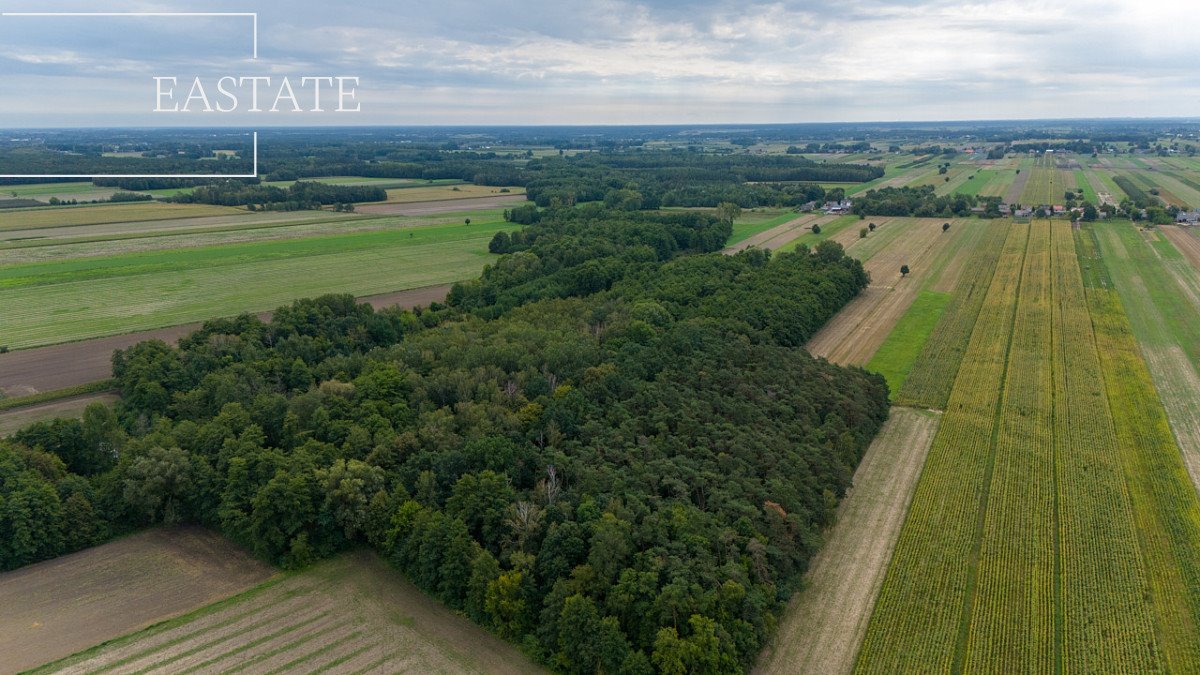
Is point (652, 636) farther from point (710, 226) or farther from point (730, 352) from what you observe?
point (710, 226)

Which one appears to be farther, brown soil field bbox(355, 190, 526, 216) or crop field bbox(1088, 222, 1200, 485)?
brown soil field bbox(355, 190, 526, 216)

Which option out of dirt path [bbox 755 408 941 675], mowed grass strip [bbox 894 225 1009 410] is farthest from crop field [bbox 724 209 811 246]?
dirt path [bbox 755 408 941 675]

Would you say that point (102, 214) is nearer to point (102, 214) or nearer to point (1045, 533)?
point (102, 214)

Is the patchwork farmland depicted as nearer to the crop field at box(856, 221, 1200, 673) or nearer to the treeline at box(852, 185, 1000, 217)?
the crop field at box(856, 221, 1200, 673)

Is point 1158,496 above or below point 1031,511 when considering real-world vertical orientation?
above

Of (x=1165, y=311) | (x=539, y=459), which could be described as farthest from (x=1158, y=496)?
(x=1165, y=311)

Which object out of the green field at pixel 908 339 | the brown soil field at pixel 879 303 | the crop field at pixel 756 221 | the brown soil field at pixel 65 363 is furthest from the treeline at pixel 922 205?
the brown soil field at pixel 65 363

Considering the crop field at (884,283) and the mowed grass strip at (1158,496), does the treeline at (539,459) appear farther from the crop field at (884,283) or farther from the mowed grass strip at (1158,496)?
the mowed grass strip at (1158,496)
